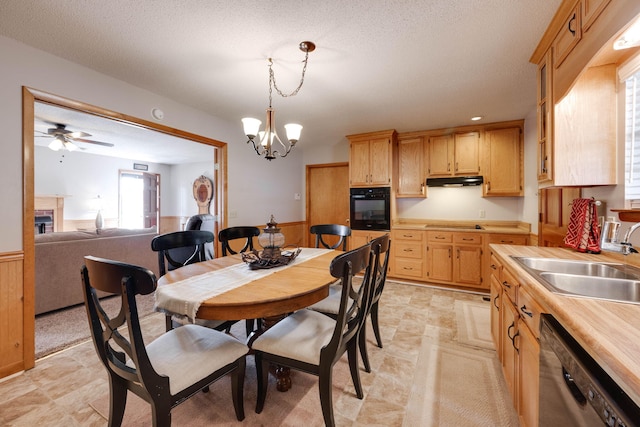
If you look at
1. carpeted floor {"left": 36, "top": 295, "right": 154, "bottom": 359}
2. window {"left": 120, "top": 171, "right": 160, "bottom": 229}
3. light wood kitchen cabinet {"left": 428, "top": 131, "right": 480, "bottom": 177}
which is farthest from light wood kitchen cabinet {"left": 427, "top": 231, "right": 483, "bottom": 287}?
window {"left": 120, "top": 171, "right": 160, "bottom": 229}

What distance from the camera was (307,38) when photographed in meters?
1.80

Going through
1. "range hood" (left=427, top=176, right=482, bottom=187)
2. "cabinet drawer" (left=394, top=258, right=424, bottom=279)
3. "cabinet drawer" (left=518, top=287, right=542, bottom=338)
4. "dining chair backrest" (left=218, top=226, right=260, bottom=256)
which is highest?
"range hood" (left=427, top=176, right=482, bottom=187)

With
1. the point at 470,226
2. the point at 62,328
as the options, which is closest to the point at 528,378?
the point at 470,226

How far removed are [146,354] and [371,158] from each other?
12.3 feet

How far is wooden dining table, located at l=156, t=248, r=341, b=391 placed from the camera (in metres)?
1.22

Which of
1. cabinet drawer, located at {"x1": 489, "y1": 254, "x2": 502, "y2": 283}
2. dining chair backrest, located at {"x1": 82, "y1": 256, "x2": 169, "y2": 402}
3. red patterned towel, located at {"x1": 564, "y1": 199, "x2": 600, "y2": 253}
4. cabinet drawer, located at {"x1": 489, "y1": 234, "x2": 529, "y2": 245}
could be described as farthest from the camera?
cabinet drawer, located at {"x1": 489, "y1": 234, "x2": 529, "y2": 245}

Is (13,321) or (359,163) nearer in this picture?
(13,321)

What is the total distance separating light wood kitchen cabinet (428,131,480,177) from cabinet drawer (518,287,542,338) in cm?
294

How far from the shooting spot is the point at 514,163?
3.55 meters

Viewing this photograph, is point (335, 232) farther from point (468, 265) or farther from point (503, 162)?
point (503, 162)

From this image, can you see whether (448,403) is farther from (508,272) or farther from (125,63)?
(125,63)

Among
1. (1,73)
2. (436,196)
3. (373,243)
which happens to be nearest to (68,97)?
(1,73)

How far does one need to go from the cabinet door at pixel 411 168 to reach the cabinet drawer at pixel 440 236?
0.69 m

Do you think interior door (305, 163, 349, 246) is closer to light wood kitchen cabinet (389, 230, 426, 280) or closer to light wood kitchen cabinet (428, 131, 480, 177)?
light wood kitchen cabinet (389, 230, 426, 280)
